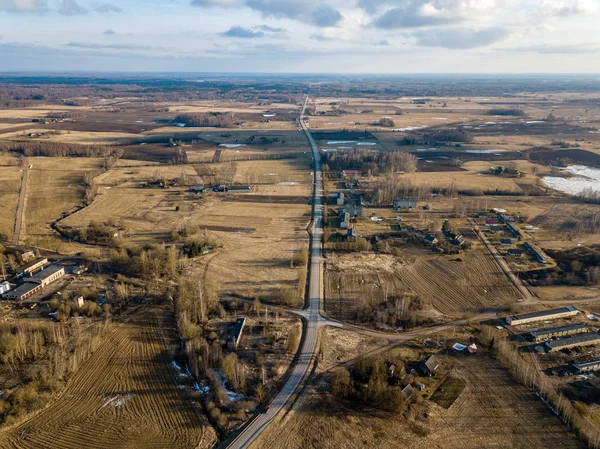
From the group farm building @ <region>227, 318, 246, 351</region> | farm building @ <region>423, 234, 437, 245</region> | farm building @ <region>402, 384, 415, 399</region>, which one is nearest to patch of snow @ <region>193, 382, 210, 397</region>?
farm building @ <region>227, 318, 246, 351</region>

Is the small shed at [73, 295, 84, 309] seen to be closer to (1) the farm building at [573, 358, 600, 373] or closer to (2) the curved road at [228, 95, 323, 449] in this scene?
(2) the curved road at [228, 95, 323, 449]

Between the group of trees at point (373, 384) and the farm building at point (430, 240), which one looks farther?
the farm building at point (430, 240)

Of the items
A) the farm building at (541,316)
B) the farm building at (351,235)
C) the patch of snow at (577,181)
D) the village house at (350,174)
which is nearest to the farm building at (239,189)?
the village house at (350,174)

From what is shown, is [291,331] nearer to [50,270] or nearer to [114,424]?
[114,424]

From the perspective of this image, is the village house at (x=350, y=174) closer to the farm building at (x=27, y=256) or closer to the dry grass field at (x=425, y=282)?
the dry grass field at (x=425, y=282)

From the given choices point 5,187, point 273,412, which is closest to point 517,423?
point 273,412

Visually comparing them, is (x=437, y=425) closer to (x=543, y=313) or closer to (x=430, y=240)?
(x=543, y=313)
